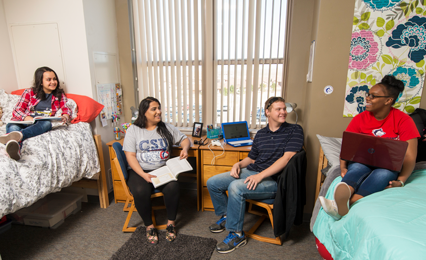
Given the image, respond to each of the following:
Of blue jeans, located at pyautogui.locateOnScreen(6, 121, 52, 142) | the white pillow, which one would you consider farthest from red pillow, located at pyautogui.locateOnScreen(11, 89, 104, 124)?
the white pillow

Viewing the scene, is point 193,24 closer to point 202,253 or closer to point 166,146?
point 166,146

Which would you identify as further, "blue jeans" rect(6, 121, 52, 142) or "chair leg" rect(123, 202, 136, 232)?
"chair leg" rect(123, 202, 136, 232)

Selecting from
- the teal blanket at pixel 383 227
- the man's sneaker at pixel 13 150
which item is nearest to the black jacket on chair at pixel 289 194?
the teal blanket at pixel 383 227

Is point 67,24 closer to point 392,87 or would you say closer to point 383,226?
point 392,87

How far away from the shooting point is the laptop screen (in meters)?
2.54

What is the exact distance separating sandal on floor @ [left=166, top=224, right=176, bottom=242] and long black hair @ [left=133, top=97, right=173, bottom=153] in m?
0.67

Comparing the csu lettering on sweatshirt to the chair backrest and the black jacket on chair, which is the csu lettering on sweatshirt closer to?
the chair backrest

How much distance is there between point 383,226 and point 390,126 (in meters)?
0.83

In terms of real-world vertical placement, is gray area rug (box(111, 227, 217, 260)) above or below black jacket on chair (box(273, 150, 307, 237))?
below

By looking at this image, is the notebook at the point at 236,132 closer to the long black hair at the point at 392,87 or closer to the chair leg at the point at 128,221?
the chair leg at the point at 128,221

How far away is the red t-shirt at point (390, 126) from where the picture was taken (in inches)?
60.5

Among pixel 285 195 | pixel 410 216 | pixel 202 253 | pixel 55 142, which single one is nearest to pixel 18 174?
pixel 55 142

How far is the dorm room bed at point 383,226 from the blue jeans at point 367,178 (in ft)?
0.17

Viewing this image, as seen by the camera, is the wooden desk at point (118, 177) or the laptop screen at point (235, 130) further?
the laptop screen at point (235, 130)
